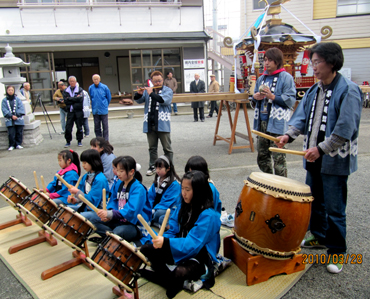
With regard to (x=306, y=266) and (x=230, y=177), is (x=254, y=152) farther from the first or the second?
(x=306, y=266)

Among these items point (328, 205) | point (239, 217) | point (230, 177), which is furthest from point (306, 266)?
point (230, 177)

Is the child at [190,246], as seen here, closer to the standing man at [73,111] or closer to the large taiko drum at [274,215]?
the large taiko drum at [274,215]

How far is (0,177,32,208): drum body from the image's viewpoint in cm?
349

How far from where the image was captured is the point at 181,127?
419 inches

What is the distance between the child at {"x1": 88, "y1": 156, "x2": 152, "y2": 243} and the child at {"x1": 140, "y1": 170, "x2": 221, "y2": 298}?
593 mm

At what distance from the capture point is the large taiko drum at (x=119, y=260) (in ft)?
6.79

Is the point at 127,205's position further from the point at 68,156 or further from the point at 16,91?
the point at 16,91

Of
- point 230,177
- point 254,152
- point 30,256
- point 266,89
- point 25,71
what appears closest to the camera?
point 30,256

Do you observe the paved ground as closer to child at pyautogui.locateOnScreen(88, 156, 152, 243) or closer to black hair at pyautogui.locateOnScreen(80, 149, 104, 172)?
child at pyautogui.locateOnScreen(88, 156, 152, 243)

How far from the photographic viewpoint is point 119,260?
2.08 meters

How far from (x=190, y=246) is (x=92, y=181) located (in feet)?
5.56

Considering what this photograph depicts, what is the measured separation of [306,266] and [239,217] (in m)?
0.77

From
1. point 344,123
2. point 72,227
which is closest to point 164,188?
point 72,227
